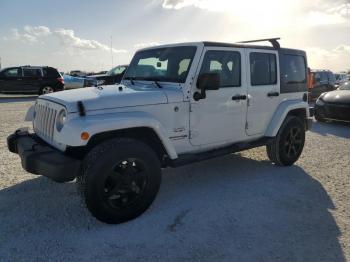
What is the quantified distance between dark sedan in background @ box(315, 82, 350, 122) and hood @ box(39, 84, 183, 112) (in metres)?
7.29

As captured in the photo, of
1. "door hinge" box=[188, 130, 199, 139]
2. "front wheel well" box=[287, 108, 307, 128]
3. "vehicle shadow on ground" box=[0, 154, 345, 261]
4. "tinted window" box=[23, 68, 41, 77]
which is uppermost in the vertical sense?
"tinted window" box=[23, 68, 41, 77]

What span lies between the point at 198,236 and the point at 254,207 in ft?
3.31

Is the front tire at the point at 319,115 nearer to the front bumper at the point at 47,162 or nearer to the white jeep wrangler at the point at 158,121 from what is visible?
the white jeep wrangler at the point at 158,121

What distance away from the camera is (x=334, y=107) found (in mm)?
10023

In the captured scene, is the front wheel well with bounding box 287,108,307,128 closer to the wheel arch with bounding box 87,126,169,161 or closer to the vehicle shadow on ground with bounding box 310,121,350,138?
the wheel arch with bounding box 87,126,169,161

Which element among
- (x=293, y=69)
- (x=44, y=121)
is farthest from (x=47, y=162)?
(x=293, y=69)

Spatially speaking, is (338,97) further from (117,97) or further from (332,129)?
(117,97)

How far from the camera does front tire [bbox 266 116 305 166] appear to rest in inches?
222

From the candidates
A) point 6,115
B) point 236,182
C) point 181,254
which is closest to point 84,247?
point 181,254

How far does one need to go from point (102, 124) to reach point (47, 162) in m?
0.66

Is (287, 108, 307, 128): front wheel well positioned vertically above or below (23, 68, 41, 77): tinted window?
below

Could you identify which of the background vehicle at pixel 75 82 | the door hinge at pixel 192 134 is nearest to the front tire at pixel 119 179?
the door hinge at pixel 192 134

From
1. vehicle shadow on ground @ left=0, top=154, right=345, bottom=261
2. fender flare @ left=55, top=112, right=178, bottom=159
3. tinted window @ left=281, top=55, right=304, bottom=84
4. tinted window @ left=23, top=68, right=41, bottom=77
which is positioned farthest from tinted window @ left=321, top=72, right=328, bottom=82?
fender flare @ left=55, top=112, right=178, bottom=159

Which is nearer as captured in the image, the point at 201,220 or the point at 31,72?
the point at 201,220
